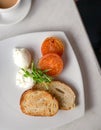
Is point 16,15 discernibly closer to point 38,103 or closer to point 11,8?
point 11,8

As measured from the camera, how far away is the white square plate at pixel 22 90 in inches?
40.1

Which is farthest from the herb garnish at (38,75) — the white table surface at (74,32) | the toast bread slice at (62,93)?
the white table surface at (74,32)

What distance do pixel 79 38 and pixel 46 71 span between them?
17 centimetres

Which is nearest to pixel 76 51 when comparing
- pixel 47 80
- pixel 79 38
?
pixel 79 38

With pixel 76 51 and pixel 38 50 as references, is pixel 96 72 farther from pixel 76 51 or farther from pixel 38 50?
Result: pixel 38 50

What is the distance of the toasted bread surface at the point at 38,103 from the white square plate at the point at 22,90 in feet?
0.05

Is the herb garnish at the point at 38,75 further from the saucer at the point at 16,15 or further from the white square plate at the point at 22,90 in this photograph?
the saucer at the point at 16,15

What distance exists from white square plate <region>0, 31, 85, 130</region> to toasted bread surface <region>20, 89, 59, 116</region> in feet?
0.05

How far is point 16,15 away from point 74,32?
192 millimetres

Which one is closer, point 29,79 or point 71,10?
point 29,79

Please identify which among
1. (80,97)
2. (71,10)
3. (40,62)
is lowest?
(80,97)

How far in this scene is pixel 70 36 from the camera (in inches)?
43.7

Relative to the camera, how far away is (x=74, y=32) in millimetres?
1111

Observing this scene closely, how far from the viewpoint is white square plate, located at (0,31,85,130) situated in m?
1.02
